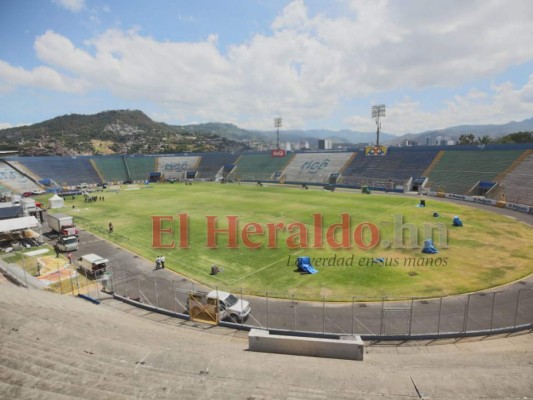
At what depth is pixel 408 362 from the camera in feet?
41.7

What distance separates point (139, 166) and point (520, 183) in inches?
4134

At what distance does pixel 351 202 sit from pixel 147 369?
5092cm

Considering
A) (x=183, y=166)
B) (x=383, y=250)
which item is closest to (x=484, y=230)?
(x=383, y=250)

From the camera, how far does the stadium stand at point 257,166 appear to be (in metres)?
102

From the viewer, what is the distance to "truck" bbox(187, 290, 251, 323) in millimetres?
17797

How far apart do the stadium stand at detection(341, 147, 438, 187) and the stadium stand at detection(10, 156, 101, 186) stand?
251ft

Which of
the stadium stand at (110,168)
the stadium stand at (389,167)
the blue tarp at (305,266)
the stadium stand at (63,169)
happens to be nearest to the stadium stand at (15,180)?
the stadium stand at (63,169)

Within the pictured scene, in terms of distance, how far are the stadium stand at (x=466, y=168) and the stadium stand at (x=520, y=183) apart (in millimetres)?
2151

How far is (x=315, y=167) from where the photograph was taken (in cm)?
9500

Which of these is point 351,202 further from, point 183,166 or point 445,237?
point 183,166

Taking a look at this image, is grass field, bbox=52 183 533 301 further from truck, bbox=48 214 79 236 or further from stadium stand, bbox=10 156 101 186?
stadium stand, bbox=10 156 101 186

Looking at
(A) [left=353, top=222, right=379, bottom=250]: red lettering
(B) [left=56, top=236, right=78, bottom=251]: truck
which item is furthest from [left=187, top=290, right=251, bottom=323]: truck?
(B) [left=56, top=236, right=78, bottom=251]: truck

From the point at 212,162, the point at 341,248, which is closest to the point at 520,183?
the point at 341,248

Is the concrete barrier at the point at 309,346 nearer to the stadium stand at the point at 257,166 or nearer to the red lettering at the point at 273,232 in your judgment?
the red lettering at the point at 273,232
